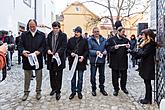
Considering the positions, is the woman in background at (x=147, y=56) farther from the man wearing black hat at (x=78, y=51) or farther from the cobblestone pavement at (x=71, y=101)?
the man wearing black hat at (x=78, y=51)

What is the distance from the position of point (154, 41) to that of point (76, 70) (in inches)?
79.4

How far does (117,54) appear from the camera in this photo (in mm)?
8477

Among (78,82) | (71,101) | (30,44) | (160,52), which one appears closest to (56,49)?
(30,44)

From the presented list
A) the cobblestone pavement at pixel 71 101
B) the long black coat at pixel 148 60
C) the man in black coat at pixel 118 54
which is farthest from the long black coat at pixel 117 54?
the long black coat at pixel 148 60

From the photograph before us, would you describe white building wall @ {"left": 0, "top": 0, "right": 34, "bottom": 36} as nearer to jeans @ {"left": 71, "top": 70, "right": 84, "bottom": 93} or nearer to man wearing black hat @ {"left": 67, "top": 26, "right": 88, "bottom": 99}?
man wearing black hat @ {"left": 67, "top": 26, "right": 88, "bottom": 99}

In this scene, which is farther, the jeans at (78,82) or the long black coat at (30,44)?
the jeans at (78,82)

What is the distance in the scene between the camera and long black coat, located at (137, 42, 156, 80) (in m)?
7.50

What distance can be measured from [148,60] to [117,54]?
1101 mm

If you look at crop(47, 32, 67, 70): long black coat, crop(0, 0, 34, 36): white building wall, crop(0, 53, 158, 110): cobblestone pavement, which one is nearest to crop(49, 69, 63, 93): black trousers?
crop(47, 32, 67, 70): long black coat

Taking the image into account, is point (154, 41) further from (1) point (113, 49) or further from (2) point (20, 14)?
(2) point (20, 14)

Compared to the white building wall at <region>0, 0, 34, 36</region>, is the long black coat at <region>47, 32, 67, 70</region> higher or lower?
lower

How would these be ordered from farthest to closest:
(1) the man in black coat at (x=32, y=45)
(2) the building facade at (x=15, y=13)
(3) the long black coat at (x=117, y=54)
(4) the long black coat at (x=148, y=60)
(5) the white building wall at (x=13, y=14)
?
(2) the building facade at (x=15, y=13) < (5) the white building wall at (x=13, y=14) < (3) the long black coat at (x=117, y=54) < (1) the man in black coat at (x=32, y=45) < (4) the long black coat at (x=148, y=60)

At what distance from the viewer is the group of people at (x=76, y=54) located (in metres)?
7.61

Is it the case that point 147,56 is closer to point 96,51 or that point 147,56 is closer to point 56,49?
point 96,51
